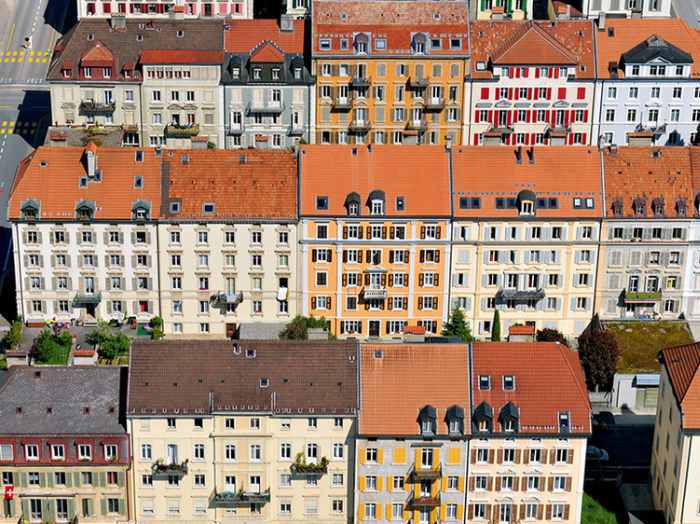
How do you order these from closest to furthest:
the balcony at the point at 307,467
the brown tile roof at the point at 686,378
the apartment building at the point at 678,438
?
the brown tile roof at the point at 686,378, the apartment building at the point at 678,438, the balcony at the point at 307,467

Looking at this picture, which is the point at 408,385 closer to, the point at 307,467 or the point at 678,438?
the point at 307,467

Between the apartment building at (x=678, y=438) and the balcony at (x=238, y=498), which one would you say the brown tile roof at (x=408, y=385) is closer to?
the balcony at (x=238, y=498)

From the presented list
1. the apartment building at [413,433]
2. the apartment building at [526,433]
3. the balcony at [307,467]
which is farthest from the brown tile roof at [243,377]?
the apartment building at [526,433]

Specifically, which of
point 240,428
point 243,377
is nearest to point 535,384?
point 243,377

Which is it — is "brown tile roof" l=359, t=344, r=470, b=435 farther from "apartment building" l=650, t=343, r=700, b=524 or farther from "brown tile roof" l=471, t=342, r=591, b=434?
"apartment building" l=650, t=343, r=700, b=524

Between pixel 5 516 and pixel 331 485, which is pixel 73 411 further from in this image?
pixel 331 485

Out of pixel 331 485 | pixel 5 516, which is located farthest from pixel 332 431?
pixel 5 516
